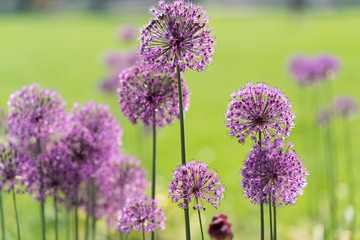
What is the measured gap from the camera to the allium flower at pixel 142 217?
1471mm

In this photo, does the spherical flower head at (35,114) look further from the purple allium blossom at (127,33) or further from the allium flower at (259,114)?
the purple allium blossom at (127,33)

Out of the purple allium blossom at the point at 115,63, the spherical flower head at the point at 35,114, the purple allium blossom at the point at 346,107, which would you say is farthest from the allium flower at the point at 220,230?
the purple allium blossom at the point at 115,63

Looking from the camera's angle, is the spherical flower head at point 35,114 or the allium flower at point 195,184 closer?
the allium flower at point 195,184

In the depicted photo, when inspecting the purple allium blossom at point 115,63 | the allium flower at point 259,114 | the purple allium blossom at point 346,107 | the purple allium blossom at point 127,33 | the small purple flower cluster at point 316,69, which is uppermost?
the purple allium blossom at point 127,33

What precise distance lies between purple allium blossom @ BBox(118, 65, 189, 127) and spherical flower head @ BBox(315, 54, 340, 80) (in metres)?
2.19

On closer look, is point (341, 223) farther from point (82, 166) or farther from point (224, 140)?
point (224, 140)

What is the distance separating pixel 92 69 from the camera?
50.5 ft

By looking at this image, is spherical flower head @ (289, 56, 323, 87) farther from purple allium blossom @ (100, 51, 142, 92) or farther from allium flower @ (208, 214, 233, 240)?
allium flower @ (208, 214, 233, 240)

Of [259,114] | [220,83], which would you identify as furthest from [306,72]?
[220,83]

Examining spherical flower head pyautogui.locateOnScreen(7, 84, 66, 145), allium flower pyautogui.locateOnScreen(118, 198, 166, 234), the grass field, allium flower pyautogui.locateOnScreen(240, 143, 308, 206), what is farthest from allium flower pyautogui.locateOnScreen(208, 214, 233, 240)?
the grass field

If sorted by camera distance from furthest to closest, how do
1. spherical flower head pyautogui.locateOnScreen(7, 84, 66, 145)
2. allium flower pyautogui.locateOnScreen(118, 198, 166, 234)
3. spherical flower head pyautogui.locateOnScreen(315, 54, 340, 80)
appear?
spherical flower head pyautogui.locateOnScreen(315, 54, 340, 80) → spherical flower head pyautogui.locateOnScreen(7, 84, 66, 145) → allium flower pyautogui.locateOnScreen(118, 198, 166, 234)

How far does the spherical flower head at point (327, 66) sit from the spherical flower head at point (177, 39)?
2.35 meters

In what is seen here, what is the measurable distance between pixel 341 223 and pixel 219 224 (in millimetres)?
2316

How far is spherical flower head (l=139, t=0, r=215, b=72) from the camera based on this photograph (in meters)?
1.39
